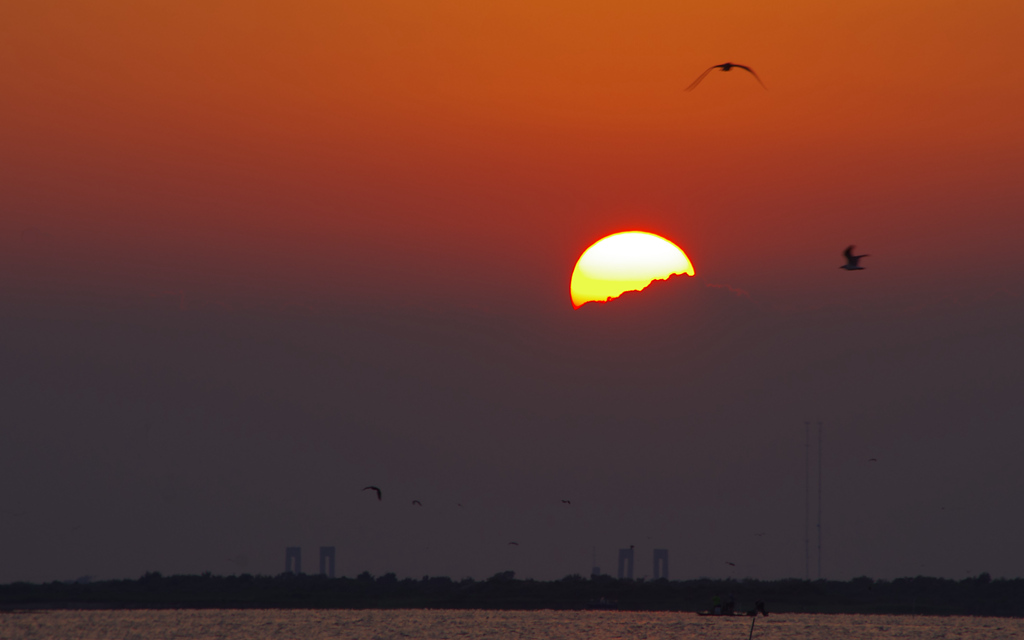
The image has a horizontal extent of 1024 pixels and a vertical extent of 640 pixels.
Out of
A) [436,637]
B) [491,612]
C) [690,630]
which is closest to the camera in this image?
[436,637]

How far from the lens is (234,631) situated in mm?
111875

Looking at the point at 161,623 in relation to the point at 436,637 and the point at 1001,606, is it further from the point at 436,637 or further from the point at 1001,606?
the point at 1001,606

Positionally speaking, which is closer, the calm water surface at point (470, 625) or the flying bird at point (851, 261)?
the flying bird at point (851, 261)

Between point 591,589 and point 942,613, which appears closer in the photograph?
point 942,613

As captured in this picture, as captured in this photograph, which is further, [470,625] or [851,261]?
[470,625]

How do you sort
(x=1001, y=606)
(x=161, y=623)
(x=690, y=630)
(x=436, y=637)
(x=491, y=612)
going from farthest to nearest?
(x=1001, y=606) < (x=491, y=612) < (x=161, y=623) < (x=690, y=630) < (x=436, y=637)

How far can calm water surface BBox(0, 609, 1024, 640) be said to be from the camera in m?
110

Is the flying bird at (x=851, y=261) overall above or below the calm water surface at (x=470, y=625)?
above

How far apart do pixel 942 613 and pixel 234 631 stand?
101499mm

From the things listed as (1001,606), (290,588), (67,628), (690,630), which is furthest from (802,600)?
(67,628)

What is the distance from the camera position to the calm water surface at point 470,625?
110 metres

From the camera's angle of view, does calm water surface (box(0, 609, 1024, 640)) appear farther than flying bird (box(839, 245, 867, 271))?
Yes

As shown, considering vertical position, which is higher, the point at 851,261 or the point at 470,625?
the point at 851,261

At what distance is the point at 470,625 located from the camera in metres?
125
